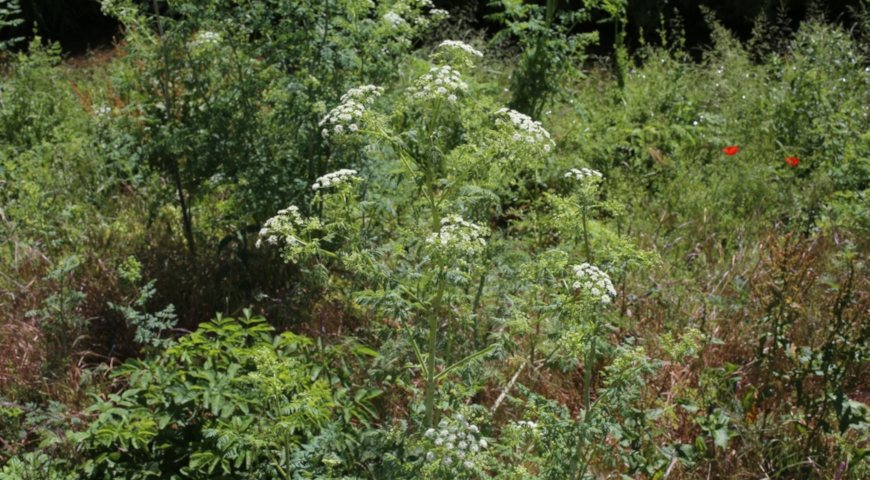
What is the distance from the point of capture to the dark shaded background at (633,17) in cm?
861

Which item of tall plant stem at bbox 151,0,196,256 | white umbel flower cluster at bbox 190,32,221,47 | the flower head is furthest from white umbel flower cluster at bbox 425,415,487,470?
tall plant stem at bbox 151,0,196,256

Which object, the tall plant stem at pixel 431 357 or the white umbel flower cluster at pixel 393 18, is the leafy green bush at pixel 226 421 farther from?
the white umbel flower cluster at pixel 393 18

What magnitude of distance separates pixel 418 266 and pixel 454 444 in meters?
0.61

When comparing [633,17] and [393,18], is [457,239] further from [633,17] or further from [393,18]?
[633,17]

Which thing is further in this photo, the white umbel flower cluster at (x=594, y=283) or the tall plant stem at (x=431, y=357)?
the tall plant stem at (x=431, y=357)

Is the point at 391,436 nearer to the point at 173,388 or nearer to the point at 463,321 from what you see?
the point at 463,321

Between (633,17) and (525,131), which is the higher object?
(525,131)

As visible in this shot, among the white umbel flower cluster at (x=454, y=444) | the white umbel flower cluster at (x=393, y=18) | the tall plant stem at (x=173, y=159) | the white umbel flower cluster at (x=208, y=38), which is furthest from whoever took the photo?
the tall plant stem at (x=173, y=159)

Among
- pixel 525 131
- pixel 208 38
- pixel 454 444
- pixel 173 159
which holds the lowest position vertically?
pixel 454 444

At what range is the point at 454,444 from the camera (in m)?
2.31

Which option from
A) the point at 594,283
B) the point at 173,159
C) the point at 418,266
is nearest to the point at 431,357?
the point at 418,266

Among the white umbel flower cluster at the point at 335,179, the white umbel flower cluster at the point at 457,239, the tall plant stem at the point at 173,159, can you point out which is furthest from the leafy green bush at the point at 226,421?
the tall plant stem at the point at 173,159

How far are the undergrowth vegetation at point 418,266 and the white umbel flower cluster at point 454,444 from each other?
12 millimetres

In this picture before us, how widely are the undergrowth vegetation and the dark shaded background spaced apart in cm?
230
